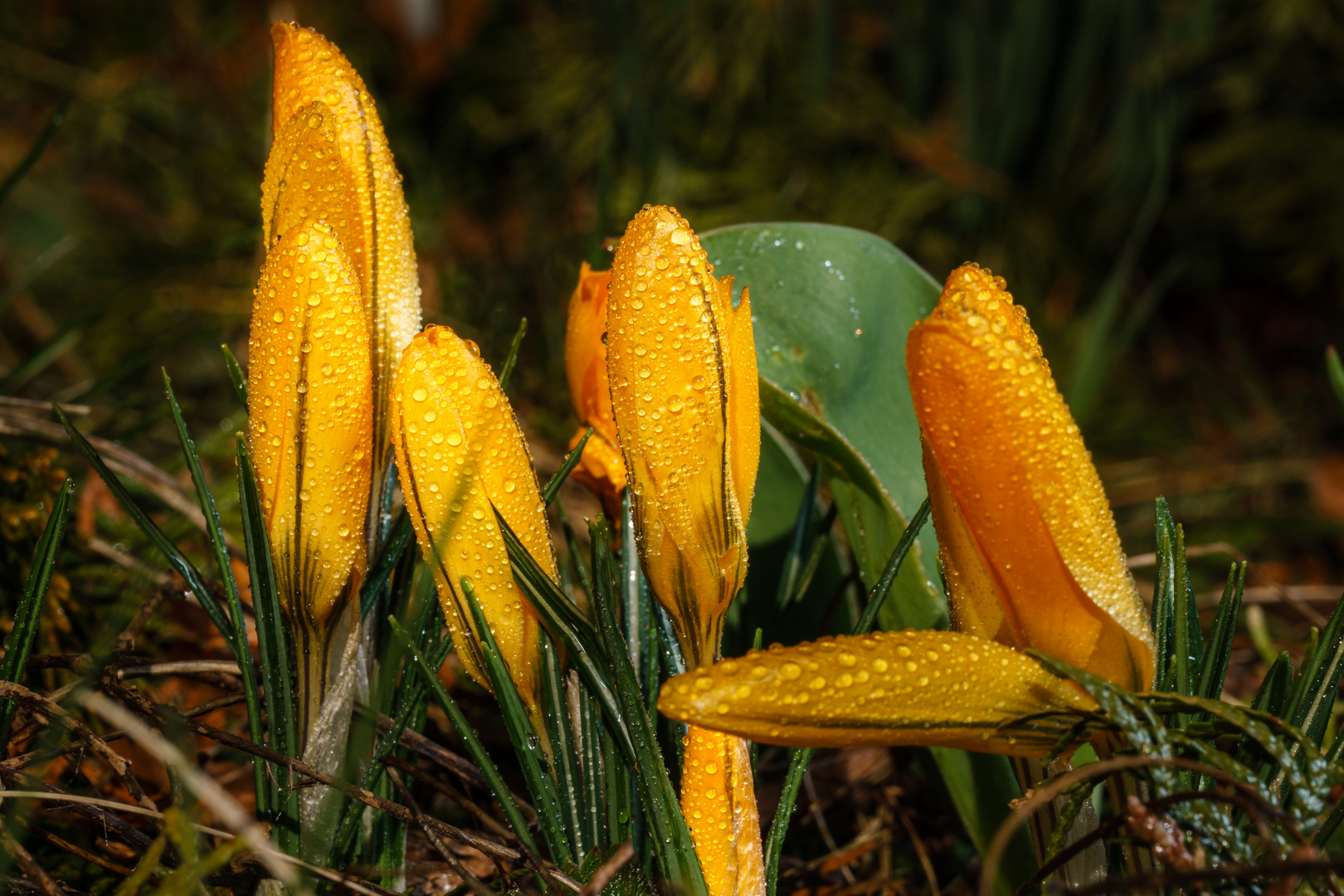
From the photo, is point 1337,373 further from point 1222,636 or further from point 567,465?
point 567,465

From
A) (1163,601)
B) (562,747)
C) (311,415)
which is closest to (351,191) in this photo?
(311,415)

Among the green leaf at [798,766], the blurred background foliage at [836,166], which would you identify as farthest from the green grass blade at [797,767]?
the blurred background foliage at [836,166]

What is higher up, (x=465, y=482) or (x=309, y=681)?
(x=465, y=482)

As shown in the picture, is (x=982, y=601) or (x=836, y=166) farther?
(x=836, y=166)

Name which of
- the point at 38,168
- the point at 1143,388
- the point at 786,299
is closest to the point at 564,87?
the point at 38,168

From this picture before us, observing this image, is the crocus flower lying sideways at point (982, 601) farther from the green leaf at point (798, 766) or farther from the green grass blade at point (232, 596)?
the green grass blade at point (232, 596)

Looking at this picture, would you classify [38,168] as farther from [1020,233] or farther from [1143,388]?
[1143,388]
